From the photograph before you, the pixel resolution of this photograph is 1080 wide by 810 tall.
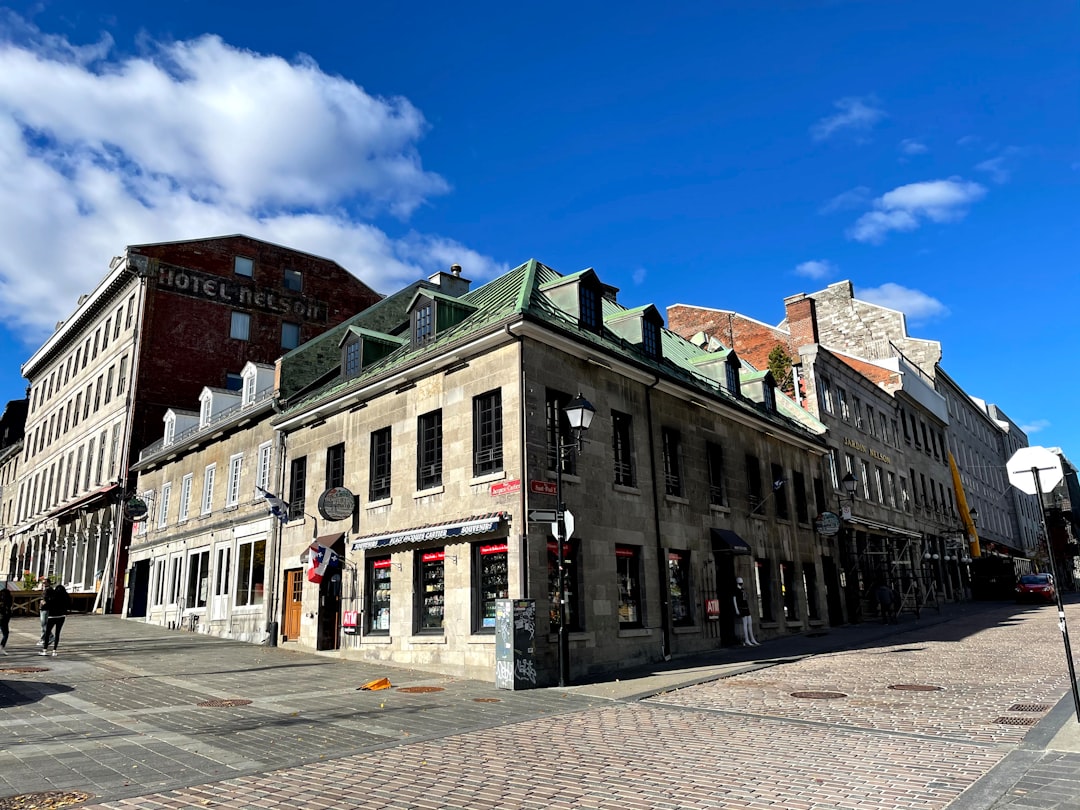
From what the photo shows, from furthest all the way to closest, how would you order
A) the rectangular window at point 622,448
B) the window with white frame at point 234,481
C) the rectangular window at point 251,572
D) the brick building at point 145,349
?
the brick building at point 145,349 → the window with white frame at point 234,481 → the rectangular window at point 251,572 → the rectangular window at point 622,448

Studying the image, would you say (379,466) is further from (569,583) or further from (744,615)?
(744,615)

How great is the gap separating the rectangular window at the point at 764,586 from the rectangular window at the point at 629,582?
702cm

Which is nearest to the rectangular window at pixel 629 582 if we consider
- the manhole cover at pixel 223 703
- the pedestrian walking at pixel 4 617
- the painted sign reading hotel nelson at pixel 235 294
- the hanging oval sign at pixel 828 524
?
the manhole cover at pixel 223 703

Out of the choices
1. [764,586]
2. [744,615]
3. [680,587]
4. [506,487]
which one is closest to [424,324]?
[506,487]

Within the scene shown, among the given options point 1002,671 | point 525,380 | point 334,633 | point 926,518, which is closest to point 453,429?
point 525,380

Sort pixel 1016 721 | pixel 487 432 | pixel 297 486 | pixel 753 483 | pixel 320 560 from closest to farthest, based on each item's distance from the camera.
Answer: pixel 1016 721
pixel 487 432
pixel 320 560
pixel 297 486
pixel 753 483

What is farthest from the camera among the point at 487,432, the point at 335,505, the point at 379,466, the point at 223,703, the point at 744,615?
the point at 744,615

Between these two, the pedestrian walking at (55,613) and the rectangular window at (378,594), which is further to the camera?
the rectangular window at (378,594)

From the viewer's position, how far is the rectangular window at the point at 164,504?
3036 centimetres

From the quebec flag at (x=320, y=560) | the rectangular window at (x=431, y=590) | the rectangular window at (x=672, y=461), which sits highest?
the rectangular window at (x=672, y=461)

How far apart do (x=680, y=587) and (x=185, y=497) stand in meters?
20.3

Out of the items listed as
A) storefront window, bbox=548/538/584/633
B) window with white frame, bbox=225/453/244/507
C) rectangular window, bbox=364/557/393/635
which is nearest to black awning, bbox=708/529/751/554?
storefront window, bbox=548/538/584/633

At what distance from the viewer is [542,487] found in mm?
15141

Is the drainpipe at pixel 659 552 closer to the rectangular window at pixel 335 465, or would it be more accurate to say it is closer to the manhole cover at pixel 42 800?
the rectangular window at pixel 335 465
